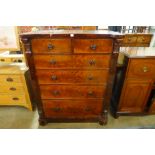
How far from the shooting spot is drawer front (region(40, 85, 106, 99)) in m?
1.52

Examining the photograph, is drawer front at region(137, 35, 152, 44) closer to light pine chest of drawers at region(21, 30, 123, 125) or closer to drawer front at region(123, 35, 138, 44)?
drawer front at region(123, 35, 138, 44)

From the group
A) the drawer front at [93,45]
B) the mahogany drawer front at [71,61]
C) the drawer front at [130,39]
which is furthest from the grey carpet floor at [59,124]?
the drawer front at [130,39]

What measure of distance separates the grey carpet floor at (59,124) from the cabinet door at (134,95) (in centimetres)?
15

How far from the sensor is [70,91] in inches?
60.8

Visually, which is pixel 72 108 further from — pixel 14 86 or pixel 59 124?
pixel 14 86

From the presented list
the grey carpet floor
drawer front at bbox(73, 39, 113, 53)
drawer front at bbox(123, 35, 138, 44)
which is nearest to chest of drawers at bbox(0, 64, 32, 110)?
the grey carpet floor

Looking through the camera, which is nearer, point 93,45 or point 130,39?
point 93,45

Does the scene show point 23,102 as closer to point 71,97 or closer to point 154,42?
point 71,97

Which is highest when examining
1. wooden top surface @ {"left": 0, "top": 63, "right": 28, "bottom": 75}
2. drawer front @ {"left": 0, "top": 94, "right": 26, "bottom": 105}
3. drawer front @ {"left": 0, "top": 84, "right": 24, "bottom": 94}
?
wooden top surface @ {"left": 0, "top": 63, "right": 28, "bottom": 75}

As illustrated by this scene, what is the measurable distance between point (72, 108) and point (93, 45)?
2.76 feet

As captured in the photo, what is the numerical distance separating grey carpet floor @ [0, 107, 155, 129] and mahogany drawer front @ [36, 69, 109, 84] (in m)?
0.68

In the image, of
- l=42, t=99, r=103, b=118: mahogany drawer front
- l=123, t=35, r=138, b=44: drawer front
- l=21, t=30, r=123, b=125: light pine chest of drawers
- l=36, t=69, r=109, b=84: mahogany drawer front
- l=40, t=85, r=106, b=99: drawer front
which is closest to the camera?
l=21, t=30, r=123, b=125: light pine chest of drawers

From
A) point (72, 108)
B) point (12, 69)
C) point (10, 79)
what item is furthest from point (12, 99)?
point (72, 108)
